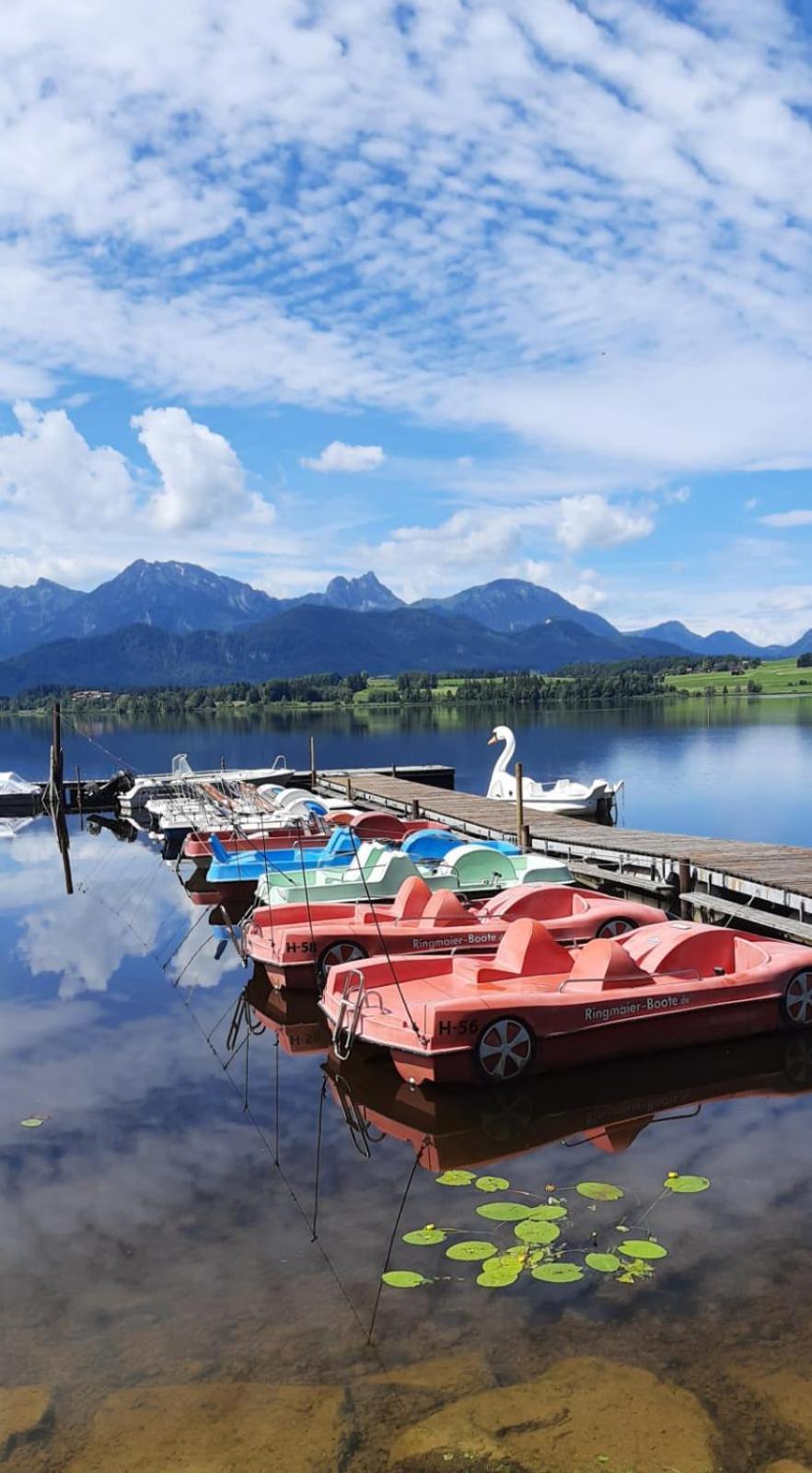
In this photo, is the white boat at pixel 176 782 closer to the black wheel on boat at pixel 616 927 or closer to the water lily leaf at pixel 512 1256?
the black wheel on boat at pixel 616 927

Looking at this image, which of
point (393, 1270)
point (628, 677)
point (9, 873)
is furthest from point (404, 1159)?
point (628, 677)

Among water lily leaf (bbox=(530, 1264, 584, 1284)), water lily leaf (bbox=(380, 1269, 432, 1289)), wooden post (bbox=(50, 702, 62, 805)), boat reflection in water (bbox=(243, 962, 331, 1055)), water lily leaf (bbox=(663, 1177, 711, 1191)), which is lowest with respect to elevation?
boat reflection in water (bbox=(243, 962, 331, 1055))

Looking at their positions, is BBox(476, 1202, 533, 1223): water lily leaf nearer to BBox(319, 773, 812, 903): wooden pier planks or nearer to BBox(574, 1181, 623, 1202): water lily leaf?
BBox(574, 1181, 623, 1202): water lily leaf

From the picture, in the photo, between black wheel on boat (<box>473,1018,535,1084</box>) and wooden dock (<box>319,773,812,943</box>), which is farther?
wooden dock (<box>319,773,812,943</box>)

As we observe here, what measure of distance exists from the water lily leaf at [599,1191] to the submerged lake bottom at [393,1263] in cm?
3

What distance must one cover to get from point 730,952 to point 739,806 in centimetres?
3512

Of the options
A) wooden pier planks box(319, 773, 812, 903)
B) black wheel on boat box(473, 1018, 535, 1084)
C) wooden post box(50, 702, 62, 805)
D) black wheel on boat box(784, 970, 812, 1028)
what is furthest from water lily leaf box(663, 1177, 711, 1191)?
wooden post box(50, 702, 62, 805)

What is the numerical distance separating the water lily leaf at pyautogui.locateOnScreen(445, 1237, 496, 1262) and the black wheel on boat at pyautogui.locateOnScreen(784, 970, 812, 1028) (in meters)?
6.35

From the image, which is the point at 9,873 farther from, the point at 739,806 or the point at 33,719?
the point at 33,719

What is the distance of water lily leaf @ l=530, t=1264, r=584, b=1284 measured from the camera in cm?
777

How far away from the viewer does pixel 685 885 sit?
19891 mm

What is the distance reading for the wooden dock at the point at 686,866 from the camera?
57.7 ft

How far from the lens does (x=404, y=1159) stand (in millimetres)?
10242

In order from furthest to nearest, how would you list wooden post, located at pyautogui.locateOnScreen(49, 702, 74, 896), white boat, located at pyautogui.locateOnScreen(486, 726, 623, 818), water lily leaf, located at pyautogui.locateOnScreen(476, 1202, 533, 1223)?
→ 1. wooden post, located at pyautogui.locateOnScreen(49, 702, 74, 896)
2. white boat, located at pyautogui.locateOnScreen(486, 726, 623, 818)
3. water lily leaf, located at pyautogui.locateOnScreen(476, 1202, 533, 1223)
